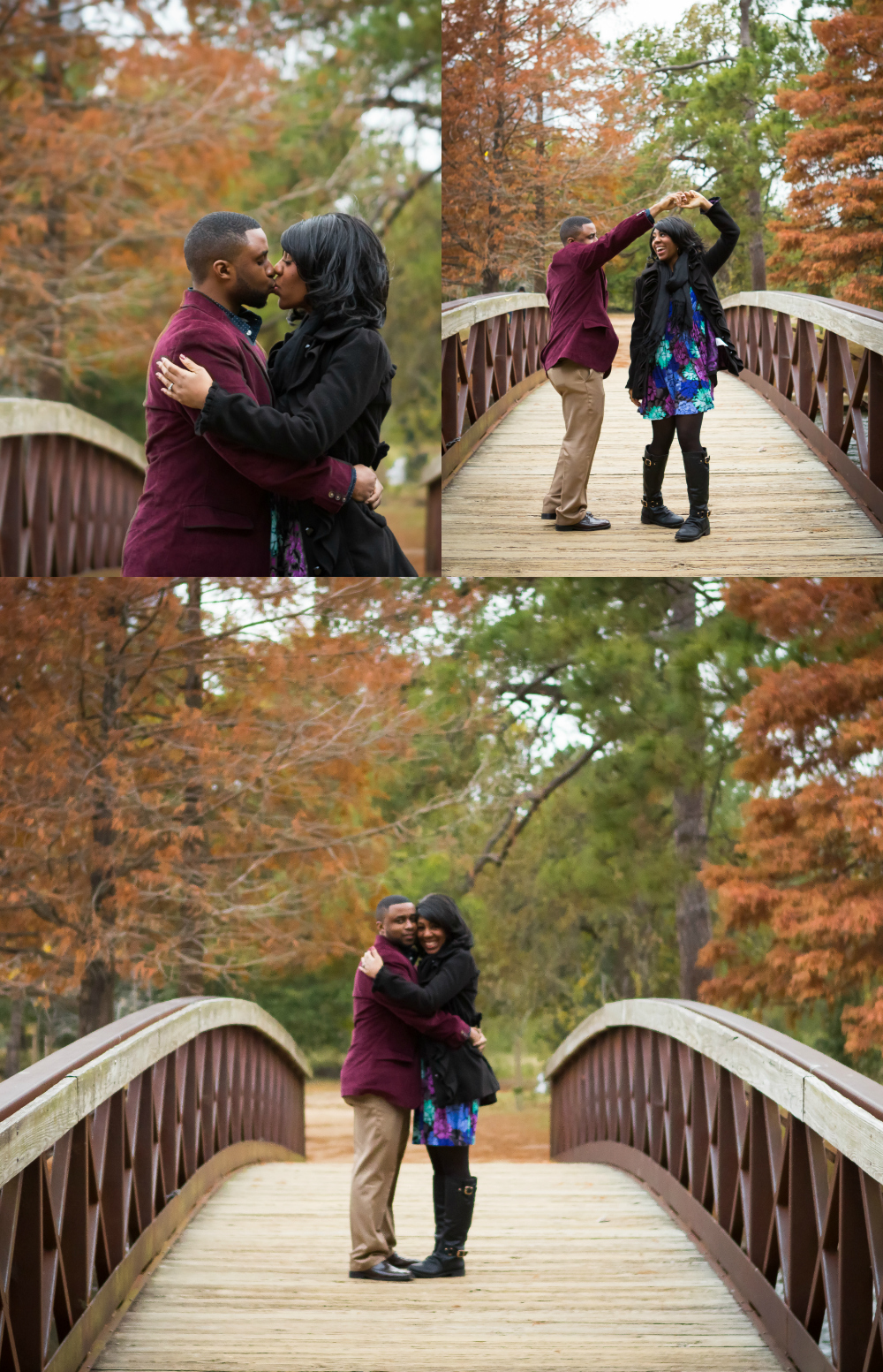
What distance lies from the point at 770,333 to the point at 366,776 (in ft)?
16.1

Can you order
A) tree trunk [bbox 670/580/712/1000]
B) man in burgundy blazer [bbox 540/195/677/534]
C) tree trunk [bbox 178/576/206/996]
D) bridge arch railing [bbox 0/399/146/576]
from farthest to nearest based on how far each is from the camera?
1. tree trunk [bbox 670/580/712/1000]
2. tree trunk [bbox 178/576/206/996]
3. bridge arch railing [bbox 0/399/146/576]
4. man in burgundy blazer [bbox 540/195/677/534]

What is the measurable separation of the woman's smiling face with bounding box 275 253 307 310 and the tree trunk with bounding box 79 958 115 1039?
5271 mm

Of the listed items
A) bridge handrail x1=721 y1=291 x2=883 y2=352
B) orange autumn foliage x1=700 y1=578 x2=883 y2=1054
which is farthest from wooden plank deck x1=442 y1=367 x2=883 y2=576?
orange autumn foliage x1=700 y1=578 x2=883 y2=1054

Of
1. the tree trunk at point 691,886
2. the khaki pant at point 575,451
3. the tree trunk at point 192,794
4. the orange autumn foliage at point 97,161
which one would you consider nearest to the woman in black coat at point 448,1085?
the khaki pant at point 575,451

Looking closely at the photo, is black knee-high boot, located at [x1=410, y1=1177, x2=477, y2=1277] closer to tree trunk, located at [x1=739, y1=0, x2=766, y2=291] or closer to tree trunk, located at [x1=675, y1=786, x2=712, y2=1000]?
tree trunk, located at [x1=739, y1=0, x2=766, y2=291]

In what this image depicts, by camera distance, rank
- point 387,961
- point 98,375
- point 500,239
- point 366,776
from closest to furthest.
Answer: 1. point 500,239
2. point 387,961
3. point 366,776
4. point 98,375

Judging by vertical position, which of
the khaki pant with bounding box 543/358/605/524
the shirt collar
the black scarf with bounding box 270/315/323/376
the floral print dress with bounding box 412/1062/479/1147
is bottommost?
the floral print dress with bounding box 412/1062/479/1147

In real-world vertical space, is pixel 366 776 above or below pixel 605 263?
below

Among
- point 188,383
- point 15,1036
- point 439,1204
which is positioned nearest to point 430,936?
point 439,1204

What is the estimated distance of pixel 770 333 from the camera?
3965 mm

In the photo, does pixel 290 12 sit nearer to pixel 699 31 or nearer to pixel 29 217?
pixel 29 217

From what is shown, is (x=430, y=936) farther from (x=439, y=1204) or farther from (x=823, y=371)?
(x=823, y=371)

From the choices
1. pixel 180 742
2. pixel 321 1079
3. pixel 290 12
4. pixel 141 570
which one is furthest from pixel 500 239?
pixel 321 1079

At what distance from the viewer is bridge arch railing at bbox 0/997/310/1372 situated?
2.71 metres
